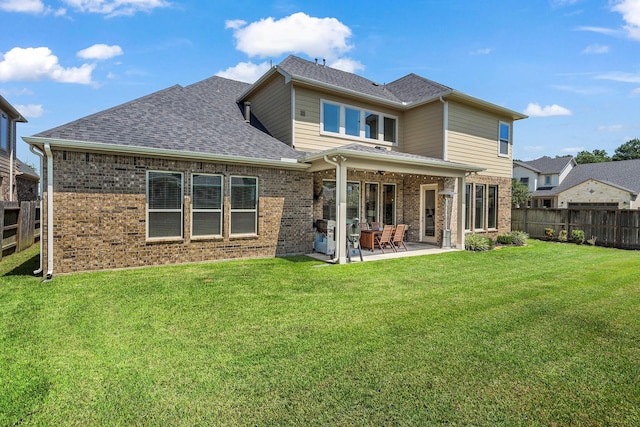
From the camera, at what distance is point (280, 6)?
478 inches

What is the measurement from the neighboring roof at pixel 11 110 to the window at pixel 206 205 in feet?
41.8

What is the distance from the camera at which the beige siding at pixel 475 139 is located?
42.5 ft

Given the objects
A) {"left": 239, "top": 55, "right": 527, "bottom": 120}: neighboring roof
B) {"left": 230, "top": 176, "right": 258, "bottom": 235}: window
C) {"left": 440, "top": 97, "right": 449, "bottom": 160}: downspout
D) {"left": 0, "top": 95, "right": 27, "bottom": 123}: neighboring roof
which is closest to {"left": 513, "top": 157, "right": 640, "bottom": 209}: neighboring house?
{"left": 239, "top": 55, "right": 527, "bottom": 120}: neighboring roof

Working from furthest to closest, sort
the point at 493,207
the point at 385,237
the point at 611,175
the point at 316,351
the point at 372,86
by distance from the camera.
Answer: the point at 611,175
the point at 372,86
the point at 493,207
the point at 385,237
the point at 316,351

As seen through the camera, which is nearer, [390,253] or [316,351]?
[316,351]

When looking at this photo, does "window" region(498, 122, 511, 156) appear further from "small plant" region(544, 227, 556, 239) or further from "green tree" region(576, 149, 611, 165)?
"green tree" region(576, 149, 611, 165)

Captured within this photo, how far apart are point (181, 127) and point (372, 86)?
8577 millimetres

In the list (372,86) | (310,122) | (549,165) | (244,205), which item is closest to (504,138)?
(372,86)

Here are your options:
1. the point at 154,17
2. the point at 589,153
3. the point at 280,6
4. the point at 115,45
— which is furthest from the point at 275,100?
the point at 589,153

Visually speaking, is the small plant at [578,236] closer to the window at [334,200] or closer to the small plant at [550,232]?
the small plant at [550,232]

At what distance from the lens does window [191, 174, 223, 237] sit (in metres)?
8.99

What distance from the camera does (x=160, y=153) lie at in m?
8.20

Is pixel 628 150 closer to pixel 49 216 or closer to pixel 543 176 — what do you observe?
pixel 543 176

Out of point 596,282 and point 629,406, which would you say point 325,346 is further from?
point 596,282
